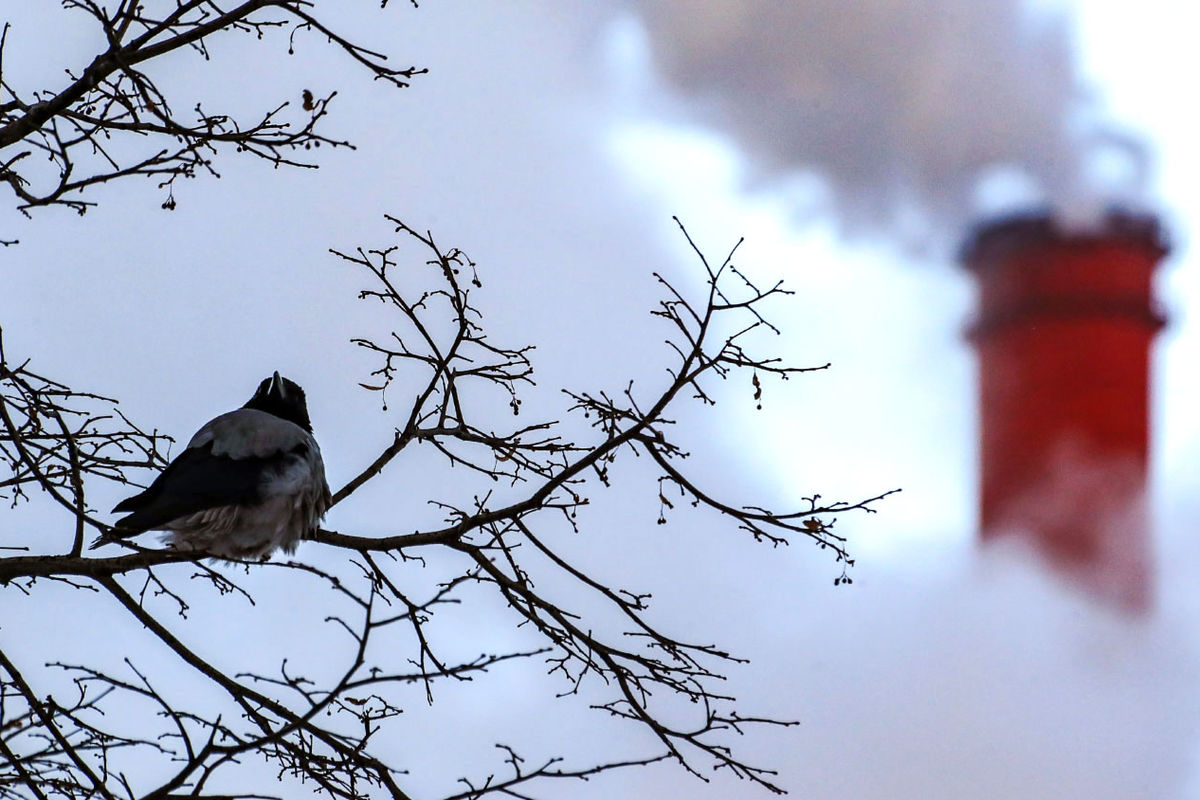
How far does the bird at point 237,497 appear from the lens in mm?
5137

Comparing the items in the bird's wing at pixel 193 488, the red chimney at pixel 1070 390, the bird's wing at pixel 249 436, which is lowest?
the bird's wing at pixel 193 488

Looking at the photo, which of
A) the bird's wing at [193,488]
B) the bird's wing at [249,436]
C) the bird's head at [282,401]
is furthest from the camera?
the bird's head at [282,401]

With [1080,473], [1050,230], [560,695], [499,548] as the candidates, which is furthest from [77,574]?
[1050,230]

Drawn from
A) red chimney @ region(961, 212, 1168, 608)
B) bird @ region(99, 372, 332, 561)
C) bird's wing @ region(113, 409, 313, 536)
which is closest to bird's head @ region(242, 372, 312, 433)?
bird's wing @ region(113, 409, 313, 536)

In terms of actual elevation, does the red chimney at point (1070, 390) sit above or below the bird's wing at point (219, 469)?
above

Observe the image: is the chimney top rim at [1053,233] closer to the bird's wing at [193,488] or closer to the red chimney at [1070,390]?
the red chimney at [1070,390]

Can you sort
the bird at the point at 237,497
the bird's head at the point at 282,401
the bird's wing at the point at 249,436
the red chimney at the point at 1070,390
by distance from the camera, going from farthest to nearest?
1. the red chimney at the point at 1070,390
2. the bird's head at the point at 282,401
3. the bird's wing at the point at 249,436
4. the bird at the point at 237,497

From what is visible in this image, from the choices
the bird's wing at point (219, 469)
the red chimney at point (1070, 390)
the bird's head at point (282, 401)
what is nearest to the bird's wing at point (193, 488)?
the bird's wing at point (219, 469)

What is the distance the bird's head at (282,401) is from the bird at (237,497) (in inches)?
29.8

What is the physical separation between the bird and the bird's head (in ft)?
2.49

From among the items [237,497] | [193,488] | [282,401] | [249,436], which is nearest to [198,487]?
[193,488]

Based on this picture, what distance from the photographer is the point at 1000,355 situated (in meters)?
27.6

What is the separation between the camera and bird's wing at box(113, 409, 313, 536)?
507 cm

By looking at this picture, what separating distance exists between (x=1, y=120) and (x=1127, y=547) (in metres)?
28.0
